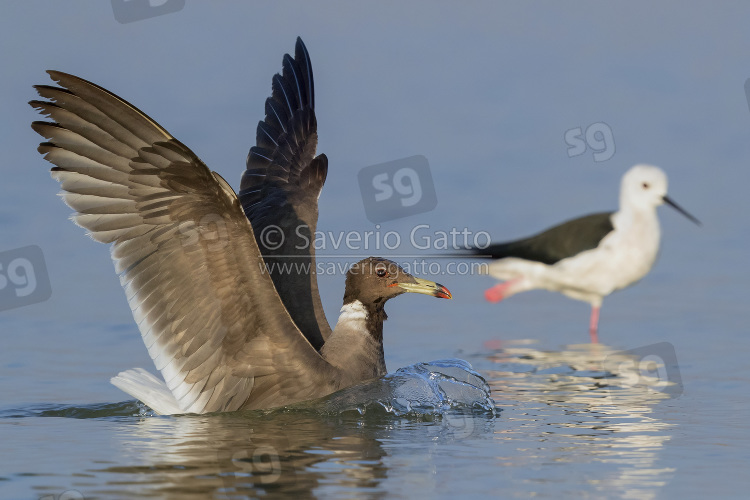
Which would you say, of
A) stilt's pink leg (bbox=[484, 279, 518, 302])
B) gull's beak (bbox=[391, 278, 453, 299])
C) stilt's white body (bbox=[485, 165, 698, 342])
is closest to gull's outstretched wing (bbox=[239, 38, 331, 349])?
gull's beak (bbox=[391, 278, 453, 299])

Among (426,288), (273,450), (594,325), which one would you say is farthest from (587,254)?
(273,450)

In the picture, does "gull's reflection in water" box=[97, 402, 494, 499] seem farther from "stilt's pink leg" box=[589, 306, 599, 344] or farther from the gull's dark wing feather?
the gull's dark wing feather

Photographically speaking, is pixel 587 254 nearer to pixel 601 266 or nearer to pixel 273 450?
pixel 601 266

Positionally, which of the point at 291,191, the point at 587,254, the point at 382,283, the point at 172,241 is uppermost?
the point at 291,191

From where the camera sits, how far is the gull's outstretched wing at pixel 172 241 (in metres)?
6.56

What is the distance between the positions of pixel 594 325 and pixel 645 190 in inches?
121

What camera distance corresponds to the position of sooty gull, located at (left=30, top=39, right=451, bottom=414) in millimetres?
6562

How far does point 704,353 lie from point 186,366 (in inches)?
177

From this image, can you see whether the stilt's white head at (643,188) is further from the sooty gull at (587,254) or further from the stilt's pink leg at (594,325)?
the stilt's pink leg at (594,325)

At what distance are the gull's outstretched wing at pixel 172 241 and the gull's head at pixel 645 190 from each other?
24.2 feet

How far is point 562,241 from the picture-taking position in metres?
13.0

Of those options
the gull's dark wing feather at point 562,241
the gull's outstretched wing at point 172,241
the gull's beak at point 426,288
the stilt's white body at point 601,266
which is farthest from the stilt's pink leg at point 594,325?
the gull's outstretched wing at point 172,241

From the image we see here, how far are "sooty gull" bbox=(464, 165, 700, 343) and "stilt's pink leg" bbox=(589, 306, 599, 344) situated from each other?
8.1 inches

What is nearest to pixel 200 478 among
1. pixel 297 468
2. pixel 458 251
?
pixel 297 468
